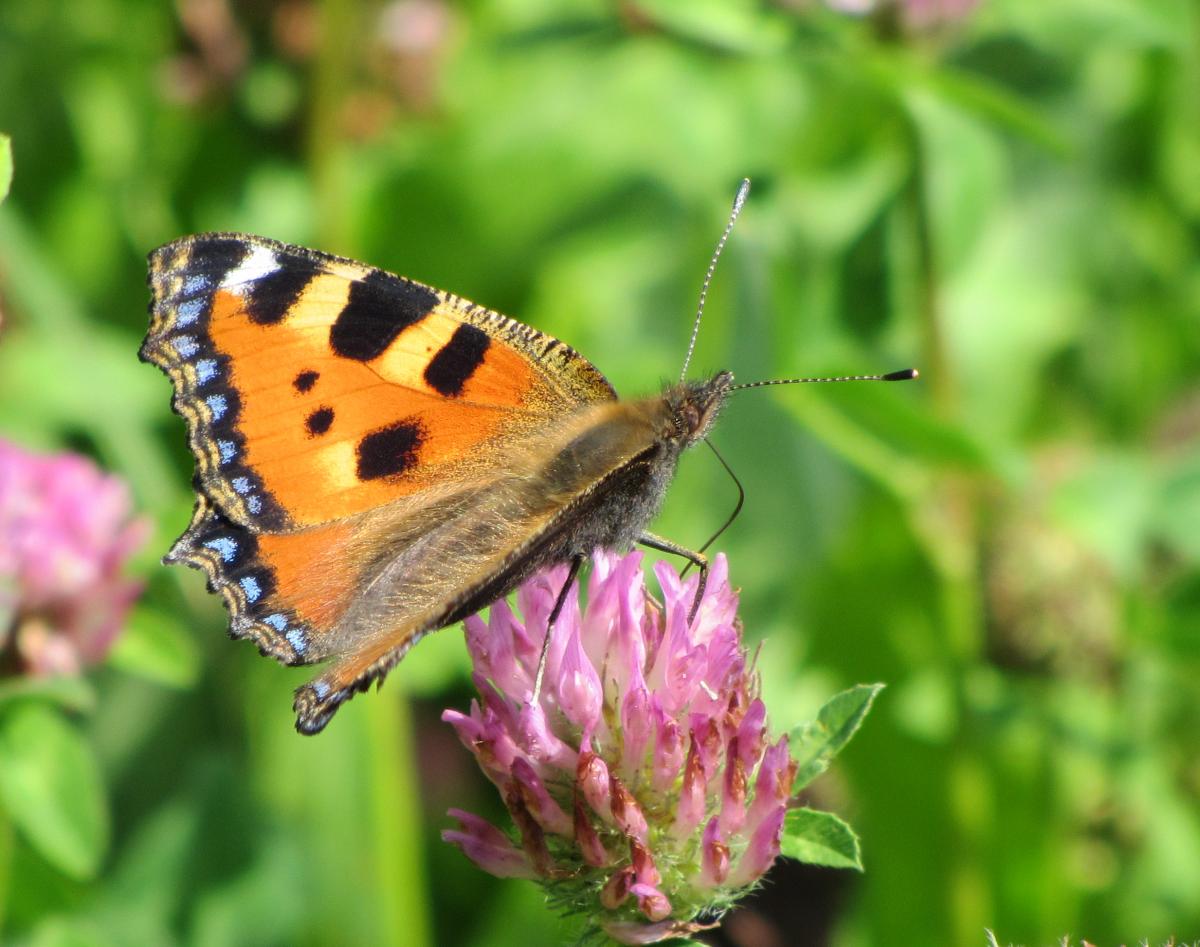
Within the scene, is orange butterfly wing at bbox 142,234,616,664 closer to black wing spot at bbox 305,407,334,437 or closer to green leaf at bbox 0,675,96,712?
black wing spot at bbox 305,407,334,437

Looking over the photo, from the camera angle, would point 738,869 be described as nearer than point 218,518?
Yes

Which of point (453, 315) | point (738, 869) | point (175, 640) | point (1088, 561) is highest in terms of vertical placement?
point (453, 315)

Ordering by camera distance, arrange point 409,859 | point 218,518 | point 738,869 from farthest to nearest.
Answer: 1. point 409,859
2. point 218,518
3. point 738,869

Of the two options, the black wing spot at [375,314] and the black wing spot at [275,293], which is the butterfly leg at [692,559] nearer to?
the black wing spot at [375,314]

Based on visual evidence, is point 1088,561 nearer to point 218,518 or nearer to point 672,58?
point 672,58

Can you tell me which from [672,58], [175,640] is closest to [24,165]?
[672,58]

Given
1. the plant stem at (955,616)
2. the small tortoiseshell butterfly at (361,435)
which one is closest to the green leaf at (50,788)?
the small tortoiseshell butterfly at (361,435)
